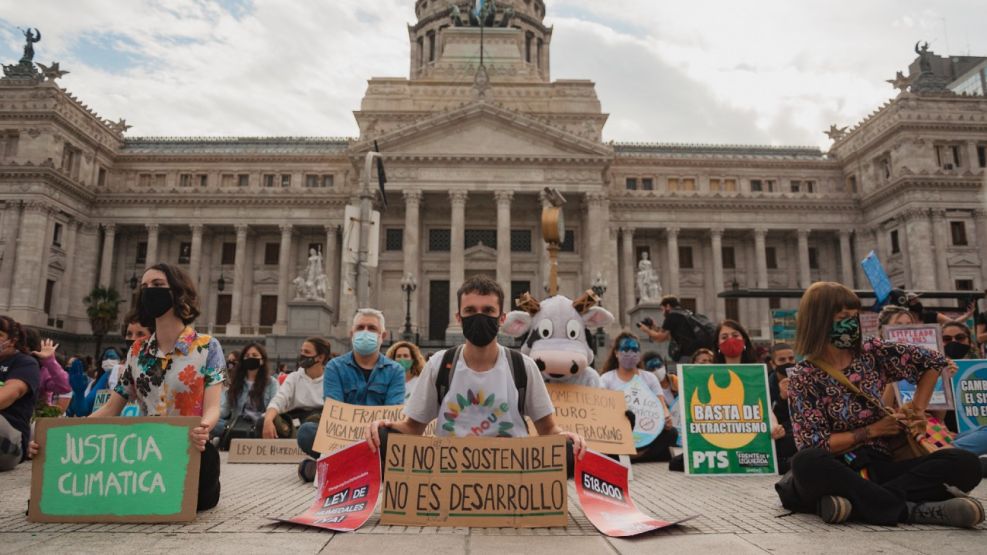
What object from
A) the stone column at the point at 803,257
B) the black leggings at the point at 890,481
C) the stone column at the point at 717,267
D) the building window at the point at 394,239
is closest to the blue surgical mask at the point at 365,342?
the black leggings at the point at 890,481

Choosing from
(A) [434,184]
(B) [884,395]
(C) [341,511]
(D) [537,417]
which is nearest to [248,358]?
(C) [341,511]

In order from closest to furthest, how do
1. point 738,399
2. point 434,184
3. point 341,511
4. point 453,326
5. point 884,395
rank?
1. point 341,511
2. point 884,395
3. point 738,399
4. point 453,326
5. point 434,184

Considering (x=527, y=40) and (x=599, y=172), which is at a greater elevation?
(x=527, y=40)

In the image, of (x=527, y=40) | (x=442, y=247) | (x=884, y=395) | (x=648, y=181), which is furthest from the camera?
(x=527, y=40)

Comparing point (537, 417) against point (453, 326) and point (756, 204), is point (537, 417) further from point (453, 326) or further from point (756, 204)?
point (756, 204)

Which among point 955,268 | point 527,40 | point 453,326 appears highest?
point 527,40

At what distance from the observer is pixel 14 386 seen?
7.06 meters

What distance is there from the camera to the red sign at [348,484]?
15.4 ft

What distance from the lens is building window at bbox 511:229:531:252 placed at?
1613 inches

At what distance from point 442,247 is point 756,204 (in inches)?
831

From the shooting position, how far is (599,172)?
37688 millimetres

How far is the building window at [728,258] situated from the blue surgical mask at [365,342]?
136ft

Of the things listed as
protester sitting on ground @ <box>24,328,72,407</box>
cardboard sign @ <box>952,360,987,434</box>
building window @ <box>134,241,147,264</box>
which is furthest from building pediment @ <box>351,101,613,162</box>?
cardboard sign @ <box>952,360,987,434</box>

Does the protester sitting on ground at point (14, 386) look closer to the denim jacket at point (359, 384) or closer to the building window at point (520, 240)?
the denim jacket at point (359, 384)
